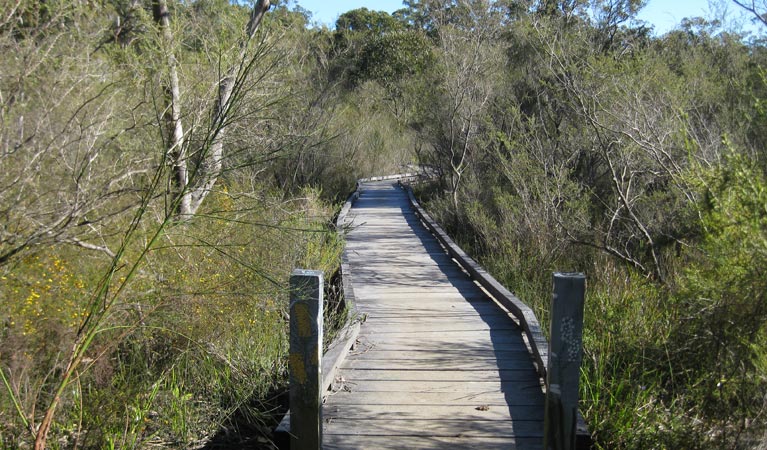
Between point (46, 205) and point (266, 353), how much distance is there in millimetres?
1900

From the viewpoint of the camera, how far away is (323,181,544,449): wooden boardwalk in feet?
14.8

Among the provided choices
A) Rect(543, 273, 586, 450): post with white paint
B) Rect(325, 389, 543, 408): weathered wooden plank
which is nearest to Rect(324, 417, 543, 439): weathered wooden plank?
Rect(325, 389, 543, 408): weathered wooden plank

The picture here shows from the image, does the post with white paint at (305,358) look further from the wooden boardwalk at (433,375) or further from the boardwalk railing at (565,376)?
the boardwalk railing at (565,376)

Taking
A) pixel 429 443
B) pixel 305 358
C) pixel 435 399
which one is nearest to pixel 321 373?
pixel 305 358

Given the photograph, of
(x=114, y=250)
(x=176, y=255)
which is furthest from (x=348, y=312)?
(x=114, y=250)

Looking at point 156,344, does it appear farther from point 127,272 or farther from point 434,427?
point 434,427

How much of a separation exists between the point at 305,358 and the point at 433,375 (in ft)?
5.99

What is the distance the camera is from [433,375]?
553 cm

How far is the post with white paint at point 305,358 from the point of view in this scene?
12.7 ft

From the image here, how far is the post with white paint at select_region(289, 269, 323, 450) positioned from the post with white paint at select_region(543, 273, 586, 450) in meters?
1.21

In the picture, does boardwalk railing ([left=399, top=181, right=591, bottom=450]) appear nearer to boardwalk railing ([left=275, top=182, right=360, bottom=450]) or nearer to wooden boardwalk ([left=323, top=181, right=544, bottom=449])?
wooden boardwalk ([left=323, top=181, right=544, bottom=449])

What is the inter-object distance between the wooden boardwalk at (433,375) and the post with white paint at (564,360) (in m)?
0.51

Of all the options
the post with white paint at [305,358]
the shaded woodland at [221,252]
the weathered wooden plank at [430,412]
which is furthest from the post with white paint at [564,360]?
the post with white paint at [305,358]

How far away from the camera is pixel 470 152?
16.5 meters
